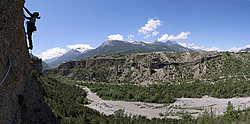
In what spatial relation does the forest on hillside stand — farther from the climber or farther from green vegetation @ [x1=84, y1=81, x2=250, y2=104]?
green vegetation @ [x1=84, y1=81, x2=250, y2=104]

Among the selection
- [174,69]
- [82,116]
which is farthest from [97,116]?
[174,69]

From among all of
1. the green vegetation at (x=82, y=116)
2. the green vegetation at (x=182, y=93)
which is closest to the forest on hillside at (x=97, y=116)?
the green vegetation at (x=82, y=116)

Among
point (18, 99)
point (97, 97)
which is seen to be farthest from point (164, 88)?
point (18, 99)

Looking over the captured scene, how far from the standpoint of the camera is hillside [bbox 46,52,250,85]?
62.1 m

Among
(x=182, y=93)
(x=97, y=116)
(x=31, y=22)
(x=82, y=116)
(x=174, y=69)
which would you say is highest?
(x=174, y=69)

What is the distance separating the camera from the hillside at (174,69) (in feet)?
204

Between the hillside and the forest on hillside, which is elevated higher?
the hillside

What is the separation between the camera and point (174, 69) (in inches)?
2943

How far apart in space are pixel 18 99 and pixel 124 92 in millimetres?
54603

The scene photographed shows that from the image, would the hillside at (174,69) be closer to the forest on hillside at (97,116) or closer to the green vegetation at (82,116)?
the forest on hillside at (97,116)

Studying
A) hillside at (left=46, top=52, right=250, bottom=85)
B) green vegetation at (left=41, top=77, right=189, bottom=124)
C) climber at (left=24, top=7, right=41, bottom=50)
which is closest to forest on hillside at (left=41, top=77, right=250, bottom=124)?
green vegetation at (left=41, top=77, right=189, bottom=124)

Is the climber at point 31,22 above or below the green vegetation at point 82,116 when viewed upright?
above

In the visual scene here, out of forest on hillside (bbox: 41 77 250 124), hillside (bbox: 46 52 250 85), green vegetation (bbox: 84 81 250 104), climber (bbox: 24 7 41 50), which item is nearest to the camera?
climber (bbox: 24 7 41 50)

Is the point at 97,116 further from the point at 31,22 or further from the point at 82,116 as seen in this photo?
the point at 31,22
